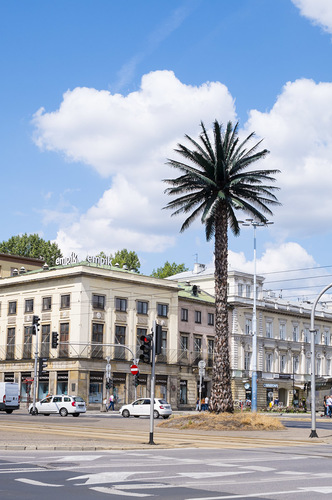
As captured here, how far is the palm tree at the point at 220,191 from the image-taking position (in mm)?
35938

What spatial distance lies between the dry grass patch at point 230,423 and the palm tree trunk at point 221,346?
2.84 feet

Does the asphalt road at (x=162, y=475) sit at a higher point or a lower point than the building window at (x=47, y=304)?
lower

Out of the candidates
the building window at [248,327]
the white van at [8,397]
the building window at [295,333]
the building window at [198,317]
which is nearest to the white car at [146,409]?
the white van at [8,397]

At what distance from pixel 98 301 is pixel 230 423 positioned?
115ft

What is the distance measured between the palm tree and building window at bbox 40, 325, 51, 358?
32.2 metres

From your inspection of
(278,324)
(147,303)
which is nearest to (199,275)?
(278,324)

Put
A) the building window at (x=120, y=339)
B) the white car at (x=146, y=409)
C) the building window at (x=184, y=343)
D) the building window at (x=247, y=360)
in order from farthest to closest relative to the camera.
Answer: the building window at (x=247, y=360) → the building window at (x=184, y=343) → the building window at (x=120, y=339) → the white car at (x=146, y=409)

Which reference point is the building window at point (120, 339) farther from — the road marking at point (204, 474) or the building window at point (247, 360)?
the road marking at point (204, 474)

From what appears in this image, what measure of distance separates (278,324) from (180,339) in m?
18.8

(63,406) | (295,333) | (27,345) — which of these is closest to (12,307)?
(27,345)

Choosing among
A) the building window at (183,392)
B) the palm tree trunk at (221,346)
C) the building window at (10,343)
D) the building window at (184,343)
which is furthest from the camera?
the building window at (184,343)

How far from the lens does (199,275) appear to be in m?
90.1

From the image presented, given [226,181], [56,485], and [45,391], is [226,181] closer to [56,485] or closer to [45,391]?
[56,485]

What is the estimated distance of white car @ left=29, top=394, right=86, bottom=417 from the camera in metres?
50.8
